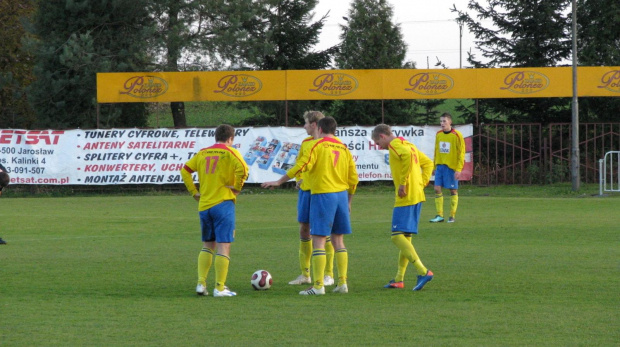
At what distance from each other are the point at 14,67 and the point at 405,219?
35928mm

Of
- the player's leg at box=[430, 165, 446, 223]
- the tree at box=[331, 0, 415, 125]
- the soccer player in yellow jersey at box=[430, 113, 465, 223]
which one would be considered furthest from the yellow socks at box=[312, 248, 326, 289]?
the tree at box=[331, 0, 415, 125]

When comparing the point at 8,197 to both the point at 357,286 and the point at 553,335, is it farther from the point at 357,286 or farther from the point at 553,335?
the point at 553,335

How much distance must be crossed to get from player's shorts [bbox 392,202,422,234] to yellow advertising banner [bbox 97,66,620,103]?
21833 millimetres

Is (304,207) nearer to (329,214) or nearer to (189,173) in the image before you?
(329,214)

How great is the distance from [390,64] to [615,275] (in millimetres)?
28007

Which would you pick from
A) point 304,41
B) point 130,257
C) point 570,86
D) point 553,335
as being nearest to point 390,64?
point 304,41

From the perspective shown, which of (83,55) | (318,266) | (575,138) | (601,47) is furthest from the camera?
(601,47)

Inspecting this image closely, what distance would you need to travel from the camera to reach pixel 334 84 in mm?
31828

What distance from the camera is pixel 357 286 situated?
1018 cm

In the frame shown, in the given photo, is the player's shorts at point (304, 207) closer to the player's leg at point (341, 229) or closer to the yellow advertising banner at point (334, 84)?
the player's leg at point (341, 229)

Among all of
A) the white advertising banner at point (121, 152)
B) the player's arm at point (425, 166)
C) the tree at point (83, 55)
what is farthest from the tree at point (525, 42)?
the player's arm at point (425, 166)

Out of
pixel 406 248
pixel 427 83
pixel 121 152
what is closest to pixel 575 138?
pixel 427 83

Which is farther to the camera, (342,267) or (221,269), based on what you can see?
(342,267)

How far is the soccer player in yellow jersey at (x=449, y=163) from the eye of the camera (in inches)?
746
